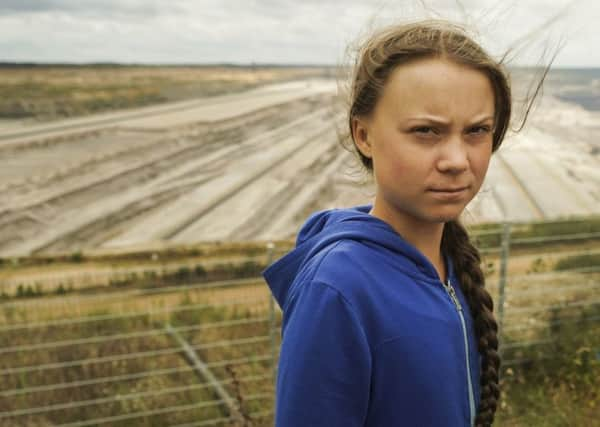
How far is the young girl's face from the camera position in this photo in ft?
3.36

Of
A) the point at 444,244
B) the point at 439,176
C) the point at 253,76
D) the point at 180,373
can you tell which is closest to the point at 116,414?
the point at 180,373

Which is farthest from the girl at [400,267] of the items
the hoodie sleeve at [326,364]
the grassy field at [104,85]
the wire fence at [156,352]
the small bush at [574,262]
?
the small bush at [574,262]

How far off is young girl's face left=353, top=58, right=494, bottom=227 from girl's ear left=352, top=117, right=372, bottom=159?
46mm

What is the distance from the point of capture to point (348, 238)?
109 centimetres

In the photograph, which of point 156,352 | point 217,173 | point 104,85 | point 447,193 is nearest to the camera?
point 447,193

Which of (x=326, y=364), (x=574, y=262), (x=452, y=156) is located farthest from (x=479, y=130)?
(x=574, y=262)

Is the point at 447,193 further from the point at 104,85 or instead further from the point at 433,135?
the point at 104,85

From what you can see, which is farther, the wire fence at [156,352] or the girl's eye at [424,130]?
the wire fence at [156,352]

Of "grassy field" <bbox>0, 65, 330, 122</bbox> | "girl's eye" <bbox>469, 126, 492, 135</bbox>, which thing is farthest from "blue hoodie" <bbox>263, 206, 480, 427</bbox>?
"grassy field" <bbox>0, 65, 330, 122</bbox>

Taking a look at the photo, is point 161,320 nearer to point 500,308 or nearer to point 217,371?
point 217,371

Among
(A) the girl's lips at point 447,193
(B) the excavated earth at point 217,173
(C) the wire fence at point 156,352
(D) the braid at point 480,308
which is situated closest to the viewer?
(A) the girl's lips at point 447,193

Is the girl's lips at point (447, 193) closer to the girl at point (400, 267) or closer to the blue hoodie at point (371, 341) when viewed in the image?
the girl at point (400, 267)

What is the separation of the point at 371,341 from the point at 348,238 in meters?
0.19

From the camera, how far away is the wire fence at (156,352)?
3510 mm
